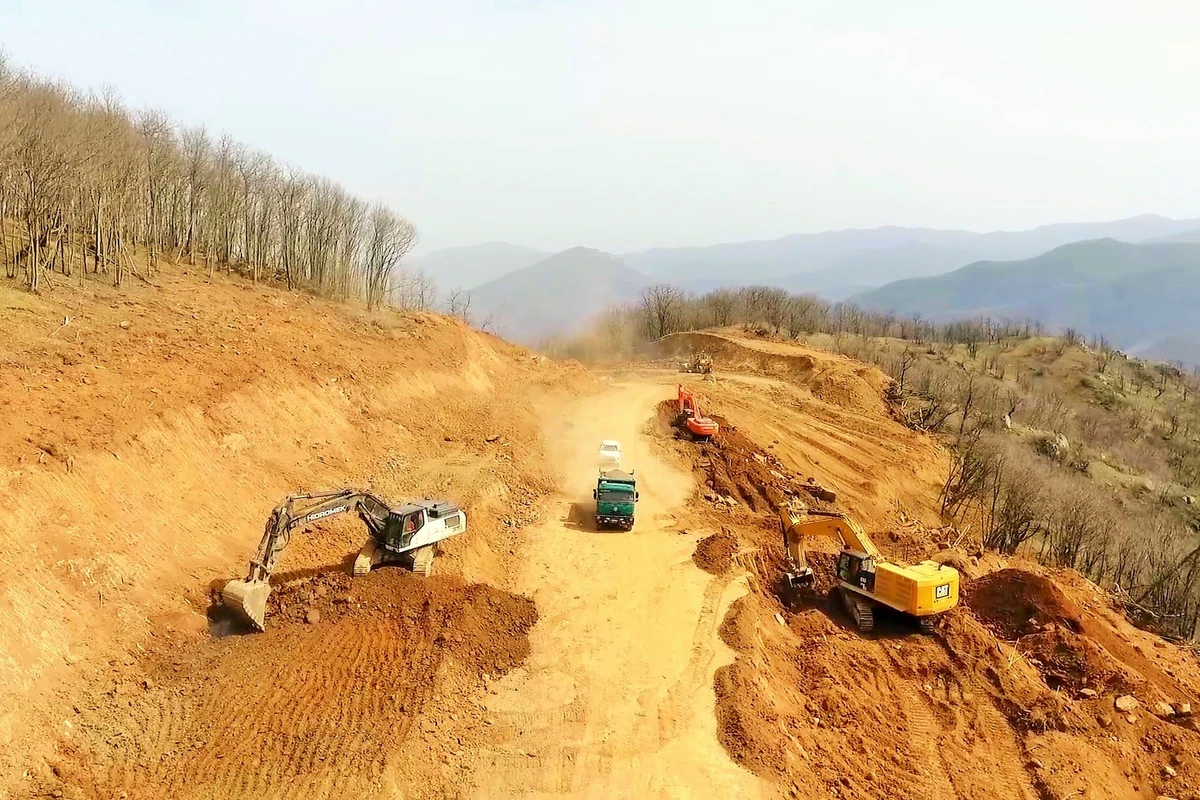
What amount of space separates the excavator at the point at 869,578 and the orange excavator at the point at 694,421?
1124 cm

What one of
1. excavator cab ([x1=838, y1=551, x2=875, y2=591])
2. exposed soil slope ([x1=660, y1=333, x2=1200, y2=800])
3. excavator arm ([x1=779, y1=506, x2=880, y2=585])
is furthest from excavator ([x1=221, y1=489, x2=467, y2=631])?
excavator cab ([x1=838, y1=551, x2=875, y2=591])

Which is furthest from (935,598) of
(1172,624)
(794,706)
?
(1172,624)

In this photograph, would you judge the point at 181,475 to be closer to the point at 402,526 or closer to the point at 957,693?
the point at 402,526

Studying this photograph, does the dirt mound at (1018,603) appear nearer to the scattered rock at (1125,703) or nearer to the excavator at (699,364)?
the scattered rock at (1125,703)

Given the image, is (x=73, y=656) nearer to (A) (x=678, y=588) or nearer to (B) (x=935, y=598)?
(A) (x=678, y=588)

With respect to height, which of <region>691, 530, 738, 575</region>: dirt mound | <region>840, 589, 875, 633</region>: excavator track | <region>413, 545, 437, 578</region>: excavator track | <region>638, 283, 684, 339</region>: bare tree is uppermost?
<region>638, 283, 684, 339</region>: bare tree

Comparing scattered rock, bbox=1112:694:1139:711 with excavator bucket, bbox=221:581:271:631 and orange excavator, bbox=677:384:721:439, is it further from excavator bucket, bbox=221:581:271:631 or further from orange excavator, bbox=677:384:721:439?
excavator bucket, bbox=221:581:271:631

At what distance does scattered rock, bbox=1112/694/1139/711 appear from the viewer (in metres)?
16.6

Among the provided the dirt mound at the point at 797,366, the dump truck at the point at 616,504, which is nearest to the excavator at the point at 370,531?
the dump truck at the point at 616,504

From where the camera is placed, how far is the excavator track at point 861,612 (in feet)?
64.9

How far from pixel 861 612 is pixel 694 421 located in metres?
14.9

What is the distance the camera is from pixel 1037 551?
3384 cm

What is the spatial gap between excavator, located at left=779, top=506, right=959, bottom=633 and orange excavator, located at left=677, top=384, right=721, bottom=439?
11.2m

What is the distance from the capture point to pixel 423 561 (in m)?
18.5
